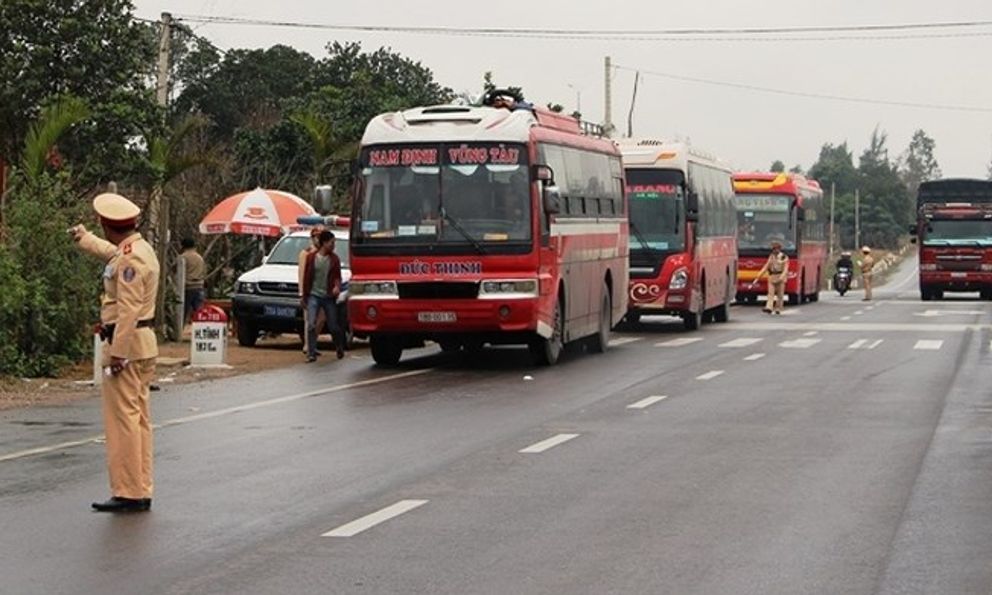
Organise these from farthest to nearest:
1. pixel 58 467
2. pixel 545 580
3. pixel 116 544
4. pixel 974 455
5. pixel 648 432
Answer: pixel 648 432
pixel 974 455
pixel 58 467
pixel 116 544
pixel 545 580

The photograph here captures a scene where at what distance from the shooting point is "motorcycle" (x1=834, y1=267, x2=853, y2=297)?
67.8 m

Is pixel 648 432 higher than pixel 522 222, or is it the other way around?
pixel 522 222

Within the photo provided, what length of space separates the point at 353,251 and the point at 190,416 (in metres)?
6.08

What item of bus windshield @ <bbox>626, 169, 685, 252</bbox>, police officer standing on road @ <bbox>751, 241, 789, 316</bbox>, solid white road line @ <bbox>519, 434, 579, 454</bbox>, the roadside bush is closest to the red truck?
police officer standing on road @ <bbox>751, 241, 789, 316</bbox>

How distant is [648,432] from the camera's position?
1589cm

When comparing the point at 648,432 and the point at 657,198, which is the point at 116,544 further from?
the point at 657,198

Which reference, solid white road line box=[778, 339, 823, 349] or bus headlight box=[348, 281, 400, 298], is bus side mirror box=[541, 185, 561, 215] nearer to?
bus headlight box=[348, 281, 400, 298]

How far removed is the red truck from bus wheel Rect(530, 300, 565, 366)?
3426 centimetres

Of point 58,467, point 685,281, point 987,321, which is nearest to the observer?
point 58,467

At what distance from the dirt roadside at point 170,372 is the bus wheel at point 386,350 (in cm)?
128

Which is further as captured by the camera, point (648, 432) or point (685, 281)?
point (685, 281)

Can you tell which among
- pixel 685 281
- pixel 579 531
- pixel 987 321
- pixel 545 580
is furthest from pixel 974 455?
pixel 987 321

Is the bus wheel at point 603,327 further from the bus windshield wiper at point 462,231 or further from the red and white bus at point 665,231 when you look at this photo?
the red and white bus at point 665,231

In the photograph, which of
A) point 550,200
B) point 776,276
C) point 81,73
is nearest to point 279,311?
point 550,200
